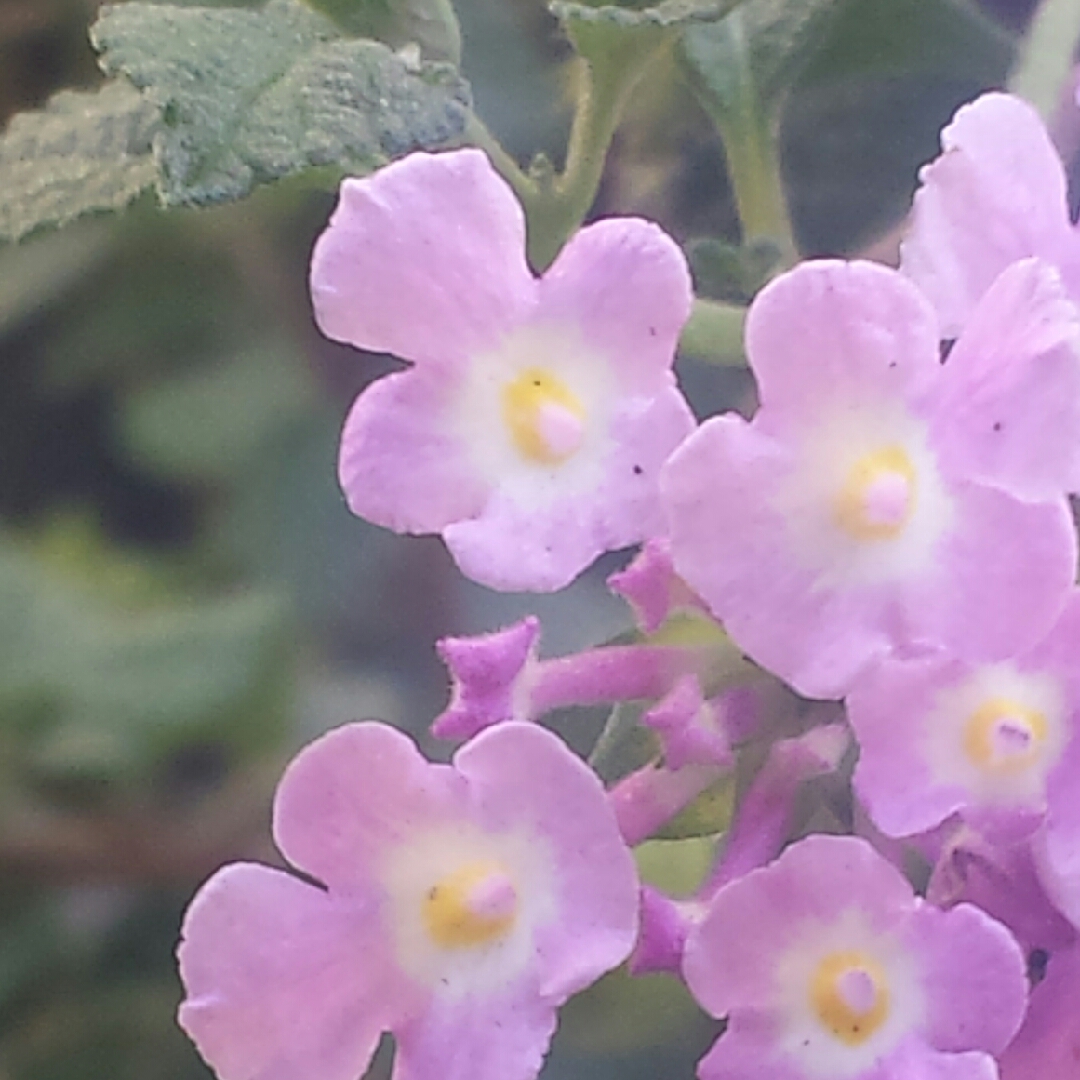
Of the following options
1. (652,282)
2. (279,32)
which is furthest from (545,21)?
(652,282)

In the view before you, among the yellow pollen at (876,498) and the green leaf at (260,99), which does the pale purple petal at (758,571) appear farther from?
the green leaf at (260,99)

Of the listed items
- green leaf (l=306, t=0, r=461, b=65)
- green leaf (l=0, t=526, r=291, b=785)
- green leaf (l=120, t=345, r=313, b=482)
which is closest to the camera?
green leaf (l=306, t=0, r=461, b=65)

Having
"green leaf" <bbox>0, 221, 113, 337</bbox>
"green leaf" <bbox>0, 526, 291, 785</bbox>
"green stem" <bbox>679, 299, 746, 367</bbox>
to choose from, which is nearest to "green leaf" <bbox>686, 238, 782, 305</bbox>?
A: "green stem" <bbox>679, 299, 746, 367</bbox>

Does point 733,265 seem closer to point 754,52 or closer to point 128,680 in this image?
point 754,52

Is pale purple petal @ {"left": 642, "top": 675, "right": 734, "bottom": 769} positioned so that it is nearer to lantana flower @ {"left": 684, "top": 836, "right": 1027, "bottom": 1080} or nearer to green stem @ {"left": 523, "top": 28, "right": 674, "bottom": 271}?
lantana flower @ {"left": 684, "top": 836, "right": 1027, "bottom": 1080}

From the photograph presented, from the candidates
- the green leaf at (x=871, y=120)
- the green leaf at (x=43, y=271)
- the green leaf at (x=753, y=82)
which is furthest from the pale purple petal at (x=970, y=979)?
the green leaf at (x=43, y=271)

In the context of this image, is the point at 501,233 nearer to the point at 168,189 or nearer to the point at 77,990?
the point at 168,189
